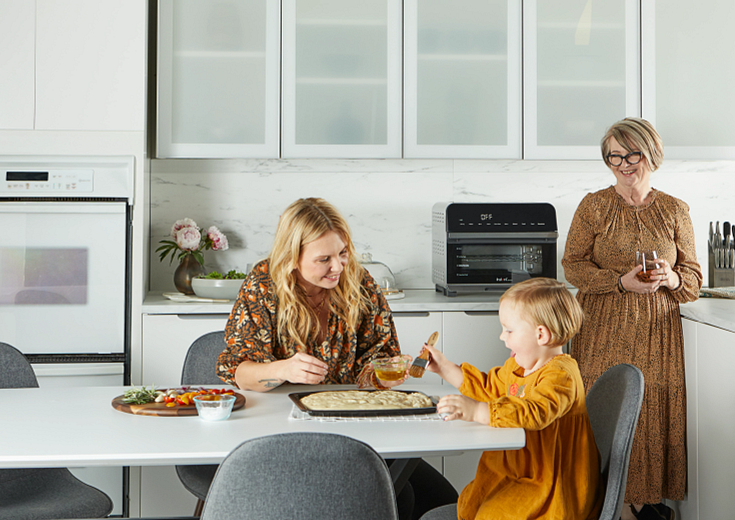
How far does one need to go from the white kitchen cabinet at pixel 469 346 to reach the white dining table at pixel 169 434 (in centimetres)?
127

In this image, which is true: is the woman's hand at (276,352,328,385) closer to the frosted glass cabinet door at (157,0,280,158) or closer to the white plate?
the white plate

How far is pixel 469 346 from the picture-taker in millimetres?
2701

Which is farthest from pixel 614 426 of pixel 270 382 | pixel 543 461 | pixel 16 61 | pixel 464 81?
pixel 16 61

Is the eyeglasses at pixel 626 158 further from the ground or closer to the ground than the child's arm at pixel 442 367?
further from the ground

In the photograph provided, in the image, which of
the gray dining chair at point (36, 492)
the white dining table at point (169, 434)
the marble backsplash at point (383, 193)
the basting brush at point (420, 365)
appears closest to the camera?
the white dining table at point (169, 434)

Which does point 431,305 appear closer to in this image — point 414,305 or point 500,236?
point 414,305

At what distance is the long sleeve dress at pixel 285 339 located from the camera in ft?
5.60

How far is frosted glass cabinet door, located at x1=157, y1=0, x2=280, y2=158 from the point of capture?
111 inches

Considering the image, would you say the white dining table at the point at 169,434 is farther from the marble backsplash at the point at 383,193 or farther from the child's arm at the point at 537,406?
the marble backsplash at the point at 383,193

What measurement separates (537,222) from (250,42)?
4.75 ft

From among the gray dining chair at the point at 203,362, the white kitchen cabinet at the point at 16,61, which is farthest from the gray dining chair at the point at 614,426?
the white kitchen cabinet at the point at 16,61

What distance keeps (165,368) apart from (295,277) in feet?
3.38

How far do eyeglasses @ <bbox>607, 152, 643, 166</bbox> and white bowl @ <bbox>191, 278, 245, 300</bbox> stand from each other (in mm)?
1462

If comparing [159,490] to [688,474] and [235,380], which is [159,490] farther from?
[688,474]
